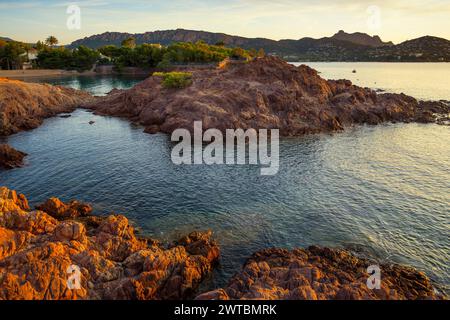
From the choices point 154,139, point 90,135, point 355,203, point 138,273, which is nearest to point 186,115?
point 154,139

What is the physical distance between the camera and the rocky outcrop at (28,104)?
79.9 metres

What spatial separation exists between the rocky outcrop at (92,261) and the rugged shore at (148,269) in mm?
66

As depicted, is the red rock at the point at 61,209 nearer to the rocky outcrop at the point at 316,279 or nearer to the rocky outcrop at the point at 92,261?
the rocky outcrop at the point at 92,261

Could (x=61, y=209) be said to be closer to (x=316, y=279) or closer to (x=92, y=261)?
(x=92, y=261)

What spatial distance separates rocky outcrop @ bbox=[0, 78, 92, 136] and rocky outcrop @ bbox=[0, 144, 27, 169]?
23140 mm

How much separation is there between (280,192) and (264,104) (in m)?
43.4

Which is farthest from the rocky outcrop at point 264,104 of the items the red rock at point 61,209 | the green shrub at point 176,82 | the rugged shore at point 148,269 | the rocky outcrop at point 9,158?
the rugged shore at point 148,269

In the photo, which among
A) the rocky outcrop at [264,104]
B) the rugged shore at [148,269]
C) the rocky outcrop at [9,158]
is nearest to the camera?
the rugged shore at [148,269]

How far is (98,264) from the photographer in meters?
26.6

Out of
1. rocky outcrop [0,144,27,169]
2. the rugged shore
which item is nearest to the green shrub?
rocky outcrop [0,144,27,169]

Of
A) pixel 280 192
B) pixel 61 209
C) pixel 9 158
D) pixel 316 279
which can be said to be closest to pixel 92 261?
pixel 61 209

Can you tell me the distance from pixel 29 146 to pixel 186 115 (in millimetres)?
34400

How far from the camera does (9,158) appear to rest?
55250mm
